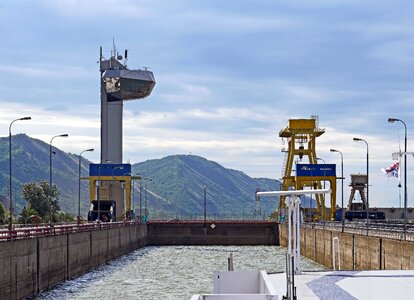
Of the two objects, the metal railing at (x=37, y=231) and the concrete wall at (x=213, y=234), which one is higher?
the metal railing at (x=37, y=231)

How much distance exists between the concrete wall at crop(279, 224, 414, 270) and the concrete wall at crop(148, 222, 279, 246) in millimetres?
32162

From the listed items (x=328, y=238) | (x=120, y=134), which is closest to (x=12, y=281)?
(x=328, y=238)

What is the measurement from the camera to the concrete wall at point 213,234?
131250 millimetres

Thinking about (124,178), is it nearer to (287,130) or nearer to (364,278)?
(287,130)

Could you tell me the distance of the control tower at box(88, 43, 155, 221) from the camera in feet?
408

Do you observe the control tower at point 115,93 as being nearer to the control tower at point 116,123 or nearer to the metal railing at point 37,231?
the control tower at point 116,123

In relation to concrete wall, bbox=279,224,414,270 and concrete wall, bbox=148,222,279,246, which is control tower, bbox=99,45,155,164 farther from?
concrete wall, bbox=279,224,414,270

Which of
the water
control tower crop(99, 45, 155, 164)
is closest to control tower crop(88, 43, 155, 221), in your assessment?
control tower crop(99, 45, 155, 164)

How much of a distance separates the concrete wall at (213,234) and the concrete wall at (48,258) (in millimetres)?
38471

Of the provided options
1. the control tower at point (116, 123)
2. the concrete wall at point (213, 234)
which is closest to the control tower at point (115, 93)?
the control tower at point (116, 123)

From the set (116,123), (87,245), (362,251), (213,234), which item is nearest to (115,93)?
(116,123)

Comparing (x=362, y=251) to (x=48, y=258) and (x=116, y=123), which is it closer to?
(x=48, y=258)

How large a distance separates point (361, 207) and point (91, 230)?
7439cm

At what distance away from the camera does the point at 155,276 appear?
6656cm
